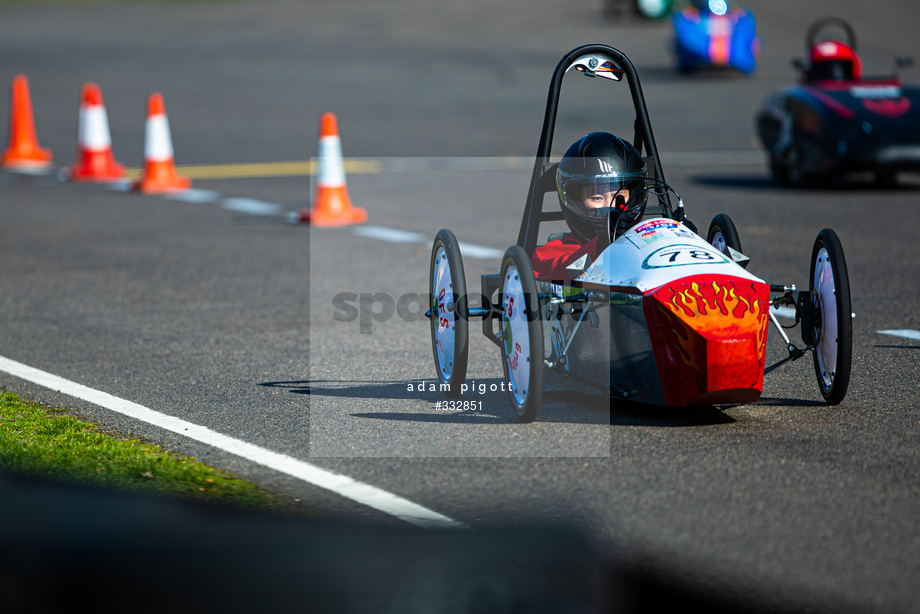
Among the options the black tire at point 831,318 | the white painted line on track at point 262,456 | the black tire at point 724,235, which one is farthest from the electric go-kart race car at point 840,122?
the white painted line on track at point 262,456

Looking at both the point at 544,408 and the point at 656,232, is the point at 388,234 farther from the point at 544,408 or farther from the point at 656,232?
the point at 656,232

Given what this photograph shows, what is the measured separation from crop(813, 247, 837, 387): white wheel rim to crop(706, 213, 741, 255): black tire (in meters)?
0.42

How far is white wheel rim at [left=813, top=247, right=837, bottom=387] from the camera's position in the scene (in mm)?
5102

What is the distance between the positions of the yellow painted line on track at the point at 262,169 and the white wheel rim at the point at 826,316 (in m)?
9.82

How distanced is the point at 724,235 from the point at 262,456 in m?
2.41

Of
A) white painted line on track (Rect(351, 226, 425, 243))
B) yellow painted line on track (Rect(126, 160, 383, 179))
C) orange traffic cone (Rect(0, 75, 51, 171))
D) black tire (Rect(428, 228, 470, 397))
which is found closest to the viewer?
black tire (Rect(428, 228, 470, 397))

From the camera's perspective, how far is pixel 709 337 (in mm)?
4684

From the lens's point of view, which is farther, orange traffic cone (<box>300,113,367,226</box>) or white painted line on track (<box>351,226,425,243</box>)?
orange traffic cone (<box>300,113,367,226</box>)

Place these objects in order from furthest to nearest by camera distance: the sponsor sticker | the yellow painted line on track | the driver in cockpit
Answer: the yellow painted line on track → the driver in cockpit → the sponsor sticker

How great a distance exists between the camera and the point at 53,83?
2441cm

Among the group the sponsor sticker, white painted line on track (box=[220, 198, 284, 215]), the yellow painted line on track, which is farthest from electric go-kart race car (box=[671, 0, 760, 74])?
the sponsor sticker

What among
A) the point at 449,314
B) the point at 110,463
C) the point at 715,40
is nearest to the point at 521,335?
the point at 449,314

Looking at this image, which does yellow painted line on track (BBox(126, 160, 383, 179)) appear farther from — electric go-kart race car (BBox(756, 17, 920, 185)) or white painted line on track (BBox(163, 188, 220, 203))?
electric go-kart race car (BBox(756, 17, 920, 185))

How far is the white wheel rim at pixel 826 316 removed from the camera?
5102 mm
